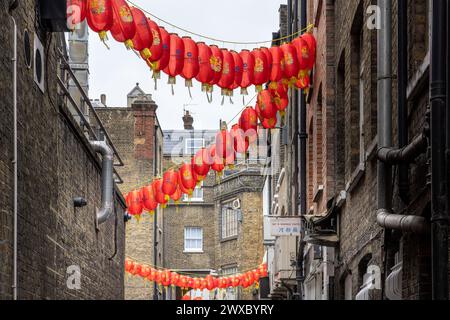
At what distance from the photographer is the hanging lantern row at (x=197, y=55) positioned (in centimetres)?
1738

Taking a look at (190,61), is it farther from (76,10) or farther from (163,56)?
(76,10)

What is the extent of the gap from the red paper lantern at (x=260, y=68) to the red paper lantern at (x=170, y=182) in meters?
6.87

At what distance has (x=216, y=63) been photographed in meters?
20.3

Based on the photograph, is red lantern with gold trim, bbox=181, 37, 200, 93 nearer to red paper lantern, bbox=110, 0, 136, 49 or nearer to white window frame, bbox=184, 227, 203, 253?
red paper lantern, bbox=110, 0, 136, 49

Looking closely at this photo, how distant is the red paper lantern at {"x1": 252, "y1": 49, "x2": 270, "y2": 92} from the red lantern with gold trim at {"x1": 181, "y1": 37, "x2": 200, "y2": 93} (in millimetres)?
1635

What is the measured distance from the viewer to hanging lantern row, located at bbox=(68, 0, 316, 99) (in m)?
17.4

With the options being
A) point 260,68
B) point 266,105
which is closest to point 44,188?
point 260,68

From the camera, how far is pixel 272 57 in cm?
2167

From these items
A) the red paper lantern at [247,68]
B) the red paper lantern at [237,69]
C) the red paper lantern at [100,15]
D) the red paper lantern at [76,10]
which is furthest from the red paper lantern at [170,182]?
the red paper lantern at [76,10]

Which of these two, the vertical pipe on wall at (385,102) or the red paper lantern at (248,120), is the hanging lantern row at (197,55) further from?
the vertical pipe on wall at (385,102)

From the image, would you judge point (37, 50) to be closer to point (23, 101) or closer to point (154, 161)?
point (23, 101)

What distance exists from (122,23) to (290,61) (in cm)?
527
